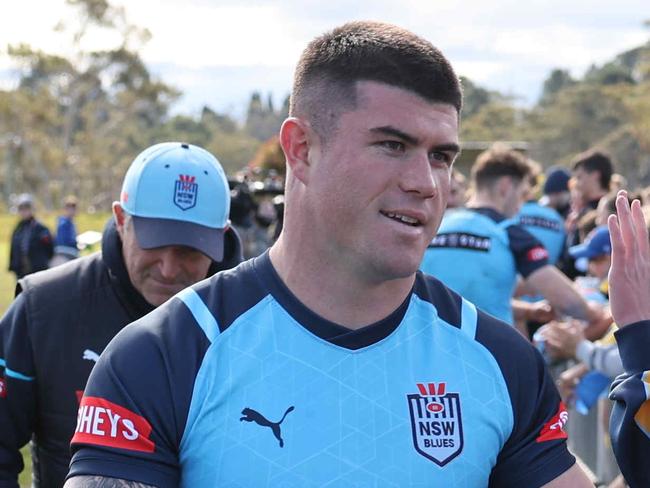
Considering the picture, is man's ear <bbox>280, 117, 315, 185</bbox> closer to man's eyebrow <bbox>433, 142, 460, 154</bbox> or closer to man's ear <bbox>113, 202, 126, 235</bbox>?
man's eyebrow <bbox>433, 142, 460, 154</bbox>

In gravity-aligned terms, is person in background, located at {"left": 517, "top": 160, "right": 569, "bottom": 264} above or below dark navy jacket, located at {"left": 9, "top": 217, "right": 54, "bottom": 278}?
above

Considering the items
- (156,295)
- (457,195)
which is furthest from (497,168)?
(156,295)

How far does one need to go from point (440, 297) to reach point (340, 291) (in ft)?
1.01

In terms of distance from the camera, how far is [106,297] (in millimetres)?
3400

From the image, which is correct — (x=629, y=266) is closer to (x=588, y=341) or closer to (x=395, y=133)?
(x=395, y=133)

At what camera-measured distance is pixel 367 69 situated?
2.38 metres

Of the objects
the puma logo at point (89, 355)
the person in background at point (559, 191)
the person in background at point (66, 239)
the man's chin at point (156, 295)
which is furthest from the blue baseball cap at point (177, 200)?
the person in background at point (66, 239)

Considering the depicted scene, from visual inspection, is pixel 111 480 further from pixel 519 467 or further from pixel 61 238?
pixel 61 238

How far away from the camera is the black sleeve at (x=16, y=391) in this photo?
314 centimetres

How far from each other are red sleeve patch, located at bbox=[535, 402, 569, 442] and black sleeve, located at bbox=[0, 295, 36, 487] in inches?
63.2

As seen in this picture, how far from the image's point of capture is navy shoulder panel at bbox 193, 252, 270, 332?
2402 millimetres

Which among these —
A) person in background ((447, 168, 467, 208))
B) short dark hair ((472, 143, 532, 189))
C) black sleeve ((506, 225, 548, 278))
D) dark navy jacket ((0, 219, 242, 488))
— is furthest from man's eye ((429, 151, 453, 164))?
person in background ((447, 168, 467, 208))

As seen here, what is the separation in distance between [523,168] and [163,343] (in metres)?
4.79

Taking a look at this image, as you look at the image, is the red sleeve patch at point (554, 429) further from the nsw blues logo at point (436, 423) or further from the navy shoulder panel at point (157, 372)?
the navy shoulder panel at point (157, 372)
